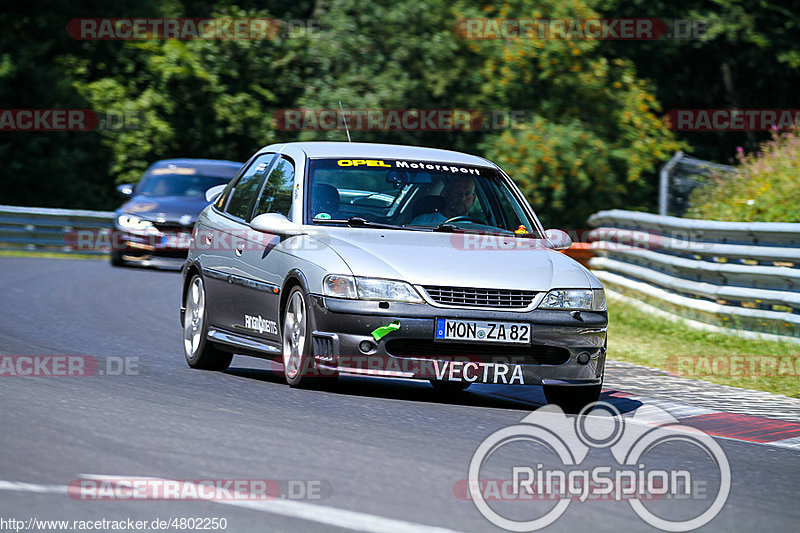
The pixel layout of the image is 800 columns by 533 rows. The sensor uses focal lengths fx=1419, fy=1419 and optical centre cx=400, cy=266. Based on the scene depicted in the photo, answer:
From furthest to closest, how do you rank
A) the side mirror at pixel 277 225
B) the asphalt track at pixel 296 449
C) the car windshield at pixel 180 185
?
1. the car windshield at pixel 180 185
2. the side mirror at pixel 277 225
3. the asphalt track at pixel 296 449

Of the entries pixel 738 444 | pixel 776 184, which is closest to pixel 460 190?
pixel 738 444

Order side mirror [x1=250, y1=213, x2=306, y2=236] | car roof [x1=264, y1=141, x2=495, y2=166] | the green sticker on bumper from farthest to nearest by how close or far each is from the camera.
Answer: car roof [x1=264, y1=141, x2=495, y2=166] < side mirror [x1=250, y1=213, x2=306, y2=236] < the green sticker on bumper

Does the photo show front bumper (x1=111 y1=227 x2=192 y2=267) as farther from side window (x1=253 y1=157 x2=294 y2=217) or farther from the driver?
the driver

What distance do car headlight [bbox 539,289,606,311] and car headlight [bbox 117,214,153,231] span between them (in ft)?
48.3

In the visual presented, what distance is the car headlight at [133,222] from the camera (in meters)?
22.7

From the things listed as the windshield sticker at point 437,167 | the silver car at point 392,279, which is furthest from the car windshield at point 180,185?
the windshield sticker at point 437,167

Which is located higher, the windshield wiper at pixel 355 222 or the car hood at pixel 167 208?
the windshield wiper at pixel 355 222

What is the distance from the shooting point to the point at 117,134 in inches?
1412

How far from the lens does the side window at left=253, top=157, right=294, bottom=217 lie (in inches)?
382

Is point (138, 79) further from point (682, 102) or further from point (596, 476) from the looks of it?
point (596, 476)

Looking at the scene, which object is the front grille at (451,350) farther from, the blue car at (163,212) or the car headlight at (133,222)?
the car headlight at (133,222)

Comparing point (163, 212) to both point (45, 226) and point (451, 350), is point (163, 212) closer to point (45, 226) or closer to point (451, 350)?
point (45, 226)

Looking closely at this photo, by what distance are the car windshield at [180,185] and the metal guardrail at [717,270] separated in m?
8.32

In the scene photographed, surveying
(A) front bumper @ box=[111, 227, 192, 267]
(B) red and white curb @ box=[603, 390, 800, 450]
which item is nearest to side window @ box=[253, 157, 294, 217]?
(B) red and white curb @ box=[603, 390, 800, 450]
